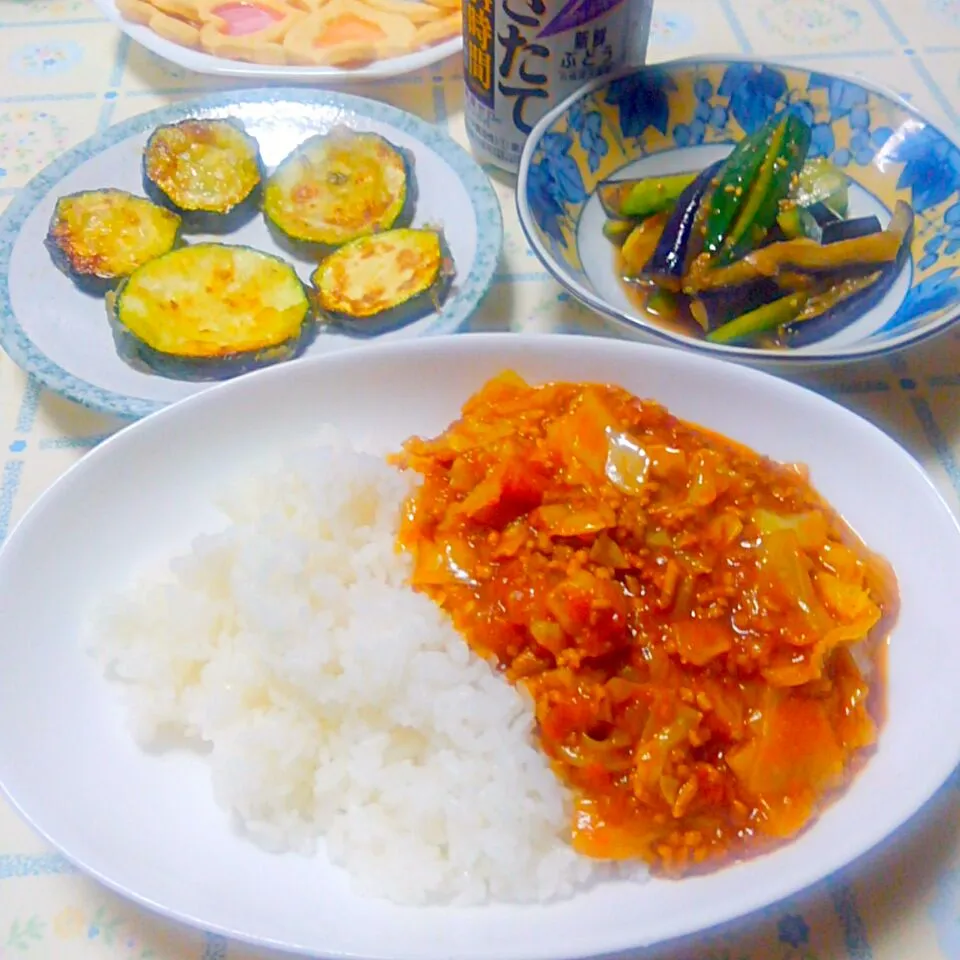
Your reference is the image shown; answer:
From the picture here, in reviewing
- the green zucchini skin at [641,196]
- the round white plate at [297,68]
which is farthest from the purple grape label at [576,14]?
the round white plate at [297,68]

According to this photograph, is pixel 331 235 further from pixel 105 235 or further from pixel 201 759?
pixel 201 759

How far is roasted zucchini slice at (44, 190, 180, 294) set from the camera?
2.54 meters

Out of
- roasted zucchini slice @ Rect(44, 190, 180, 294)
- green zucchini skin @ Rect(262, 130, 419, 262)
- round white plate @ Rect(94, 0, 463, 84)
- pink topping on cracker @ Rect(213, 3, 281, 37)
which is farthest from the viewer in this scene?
pink topping on cracker @ Rect(213, 3, 281, 37)

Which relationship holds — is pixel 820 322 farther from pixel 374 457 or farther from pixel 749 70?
pixel 374 457

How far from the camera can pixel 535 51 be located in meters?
2.56

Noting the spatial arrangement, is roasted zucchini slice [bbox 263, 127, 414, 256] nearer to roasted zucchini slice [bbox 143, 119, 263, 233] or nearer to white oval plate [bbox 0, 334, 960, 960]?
roasted zucchini slice [bbox 143, 119, 263, 233]

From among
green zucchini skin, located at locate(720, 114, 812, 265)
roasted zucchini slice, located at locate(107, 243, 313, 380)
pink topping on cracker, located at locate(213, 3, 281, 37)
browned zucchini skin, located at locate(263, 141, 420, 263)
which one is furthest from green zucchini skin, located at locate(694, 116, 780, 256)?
pink topping on cracker, located at locate(213, 3, 281, 37)

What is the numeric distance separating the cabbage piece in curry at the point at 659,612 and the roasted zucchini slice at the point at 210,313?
26.9 inches

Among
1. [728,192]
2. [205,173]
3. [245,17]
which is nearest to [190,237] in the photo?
→ [205,173]

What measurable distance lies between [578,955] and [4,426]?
193 centimetres

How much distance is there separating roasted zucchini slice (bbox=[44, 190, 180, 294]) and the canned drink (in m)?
1.01

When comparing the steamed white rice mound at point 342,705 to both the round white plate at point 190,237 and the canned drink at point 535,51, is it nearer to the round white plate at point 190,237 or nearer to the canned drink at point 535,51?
the round white plate at point 190,237

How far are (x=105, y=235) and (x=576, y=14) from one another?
4.78ft

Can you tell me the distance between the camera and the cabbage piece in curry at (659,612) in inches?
62.7
